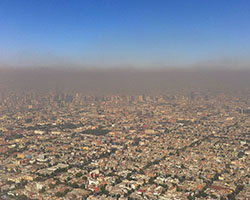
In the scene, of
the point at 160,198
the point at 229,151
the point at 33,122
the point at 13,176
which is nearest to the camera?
the point at 160,198

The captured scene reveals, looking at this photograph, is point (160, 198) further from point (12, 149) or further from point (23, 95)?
point (23, 95)

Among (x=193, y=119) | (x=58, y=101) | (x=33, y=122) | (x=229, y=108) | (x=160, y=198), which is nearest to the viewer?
(x=160, y=198)

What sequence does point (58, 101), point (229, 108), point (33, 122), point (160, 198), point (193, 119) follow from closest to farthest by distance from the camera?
point (160, 198), point (33, 122), point (193, 119), point (229, 108), point (58, 101)

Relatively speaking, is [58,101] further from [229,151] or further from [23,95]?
[229,151]

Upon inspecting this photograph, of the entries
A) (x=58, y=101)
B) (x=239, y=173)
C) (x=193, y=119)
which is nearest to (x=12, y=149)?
(x=239, y=173)

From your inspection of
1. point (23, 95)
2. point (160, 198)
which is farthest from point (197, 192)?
point (23, 95)

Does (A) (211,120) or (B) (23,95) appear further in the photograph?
(B) (23,95)
